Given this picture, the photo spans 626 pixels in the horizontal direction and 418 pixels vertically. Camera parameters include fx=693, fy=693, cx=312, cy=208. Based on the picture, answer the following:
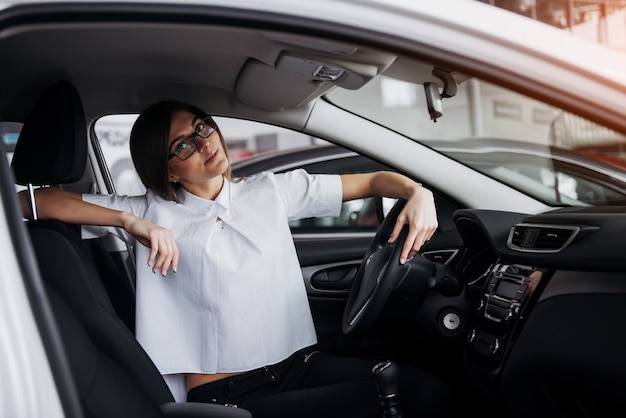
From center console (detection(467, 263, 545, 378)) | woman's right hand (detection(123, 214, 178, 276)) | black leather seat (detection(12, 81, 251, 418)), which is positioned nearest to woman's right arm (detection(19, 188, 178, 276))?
woman's right hand (detection(123, 214, 178, 276))

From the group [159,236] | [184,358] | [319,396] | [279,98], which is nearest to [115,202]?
[159,236]

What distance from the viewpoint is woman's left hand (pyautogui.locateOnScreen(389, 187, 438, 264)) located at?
1711 mm

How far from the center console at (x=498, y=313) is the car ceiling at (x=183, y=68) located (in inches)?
22.3

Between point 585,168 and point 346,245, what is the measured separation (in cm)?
111

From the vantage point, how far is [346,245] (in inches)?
122

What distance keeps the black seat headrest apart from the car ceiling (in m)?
0.18

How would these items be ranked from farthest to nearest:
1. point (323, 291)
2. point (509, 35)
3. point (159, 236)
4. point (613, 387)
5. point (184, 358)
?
point (323, 291) < point (184, 358) < point (159, 236) < point (613, 387) < point (509, 35)

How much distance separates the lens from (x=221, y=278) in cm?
186

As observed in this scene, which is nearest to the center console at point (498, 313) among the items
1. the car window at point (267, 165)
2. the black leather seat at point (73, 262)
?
the black leather seat at point (73, 262)

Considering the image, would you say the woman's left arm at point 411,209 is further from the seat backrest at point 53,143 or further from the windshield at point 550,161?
the seat backrest at point 53,143

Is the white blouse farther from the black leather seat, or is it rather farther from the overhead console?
the overhead console

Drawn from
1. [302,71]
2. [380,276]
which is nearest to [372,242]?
[380,276]

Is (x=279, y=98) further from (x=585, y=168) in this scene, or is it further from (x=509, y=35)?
(x=509, y=35)

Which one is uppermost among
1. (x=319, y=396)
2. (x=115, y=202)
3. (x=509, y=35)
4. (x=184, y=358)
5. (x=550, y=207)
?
(x=509, y=35)
